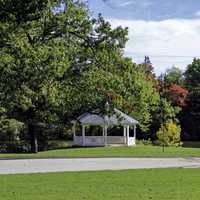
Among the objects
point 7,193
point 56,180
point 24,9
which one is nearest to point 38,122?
point 56,180

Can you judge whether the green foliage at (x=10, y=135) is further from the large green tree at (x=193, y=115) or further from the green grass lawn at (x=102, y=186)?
the large green tree at (x=193, y=115)

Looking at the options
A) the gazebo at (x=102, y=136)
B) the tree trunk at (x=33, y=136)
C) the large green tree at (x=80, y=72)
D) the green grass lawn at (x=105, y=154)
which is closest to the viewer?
the green grass lawn at (x=105, y=154)

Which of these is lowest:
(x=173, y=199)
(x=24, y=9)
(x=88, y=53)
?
(x=173, y=199)

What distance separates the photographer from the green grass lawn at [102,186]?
48.8 ft

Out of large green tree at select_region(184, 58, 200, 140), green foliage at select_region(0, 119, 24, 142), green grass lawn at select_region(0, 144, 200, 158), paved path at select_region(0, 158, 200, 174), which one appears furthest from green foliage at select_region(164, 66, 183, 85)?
paved path at select_region(0, 158, 200, 174)

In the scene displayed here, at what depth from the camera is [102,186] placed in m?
17.5

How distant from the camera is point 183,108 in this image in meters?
79.8

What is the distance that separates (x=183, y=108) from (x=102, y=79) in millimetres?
38999

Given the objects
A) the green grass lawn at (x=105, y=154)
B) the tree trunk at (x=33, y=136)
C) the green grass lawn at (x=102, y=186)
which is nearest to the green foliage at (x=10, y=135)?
the tree trunk at (x=33, y=136)

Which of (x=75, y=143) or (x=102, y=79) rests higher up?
(x=102, y=79)

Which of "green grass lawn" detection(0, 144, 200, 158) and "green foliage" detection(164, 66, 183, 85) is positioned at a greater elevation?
"green foliage" detection(164, 66, 183, 85)

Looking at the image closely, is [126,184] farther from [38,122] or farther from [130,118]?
[130,118]

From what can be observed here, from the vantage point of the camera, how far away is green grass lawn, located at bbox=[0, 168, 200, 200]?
1487 centimetres

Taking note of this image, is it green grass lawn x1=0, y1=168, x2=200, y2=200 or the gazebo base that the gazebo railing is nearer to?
the gazebo base
